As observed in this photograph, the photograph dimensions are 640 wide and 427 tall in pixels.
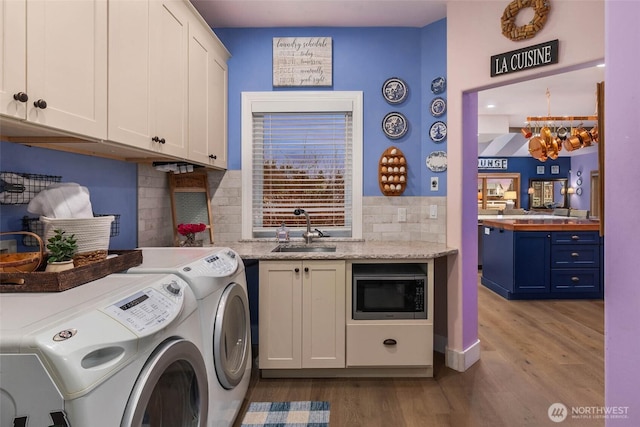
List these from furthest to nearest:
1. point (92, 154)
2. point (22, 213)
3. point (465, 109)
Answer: point (465, 109) < point (92, 154) < point (22, 213)

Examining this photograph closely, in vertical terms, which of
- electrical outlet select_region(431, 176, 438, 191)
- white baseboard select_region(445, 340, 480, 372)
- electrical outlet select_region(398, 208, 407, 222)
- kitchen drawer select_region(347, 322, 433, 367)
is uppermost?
electrical outlet select_region(431, 176, 438, 191)

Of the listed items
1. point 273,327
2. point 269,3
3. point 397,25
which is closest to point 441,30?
point 397,25

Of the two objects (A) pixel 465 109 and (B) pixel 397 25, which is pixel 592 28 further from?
(B) pixel 397 25

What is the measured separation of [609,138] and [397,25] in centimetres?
254

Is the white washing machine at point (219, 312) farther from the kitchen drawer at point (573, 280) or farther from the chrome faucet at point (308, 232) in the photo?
the kitchen drawer at point (573, 280)

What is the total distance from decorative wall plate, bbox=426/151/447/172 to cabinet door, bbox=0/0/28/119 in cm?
272

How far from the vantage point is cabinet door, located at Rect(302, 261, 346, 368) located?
101 inches

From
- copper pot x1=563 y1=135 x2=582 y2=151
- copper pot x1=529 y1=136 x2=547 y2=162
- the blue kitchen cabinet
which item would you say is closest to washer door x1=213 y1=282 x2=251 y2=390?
the blue kitchen cabinet

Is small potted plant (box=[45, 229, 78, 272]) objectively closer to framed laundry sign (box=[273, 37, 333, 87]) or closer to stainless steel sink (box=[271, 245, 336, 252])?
stainless steel sink (box=[271, 245, 336, 252])

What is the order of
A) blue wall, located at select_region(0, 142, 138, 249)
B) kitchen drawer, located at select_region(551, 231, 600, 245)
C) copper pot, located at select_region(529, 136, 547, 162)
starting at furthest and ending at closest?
copper pot, located at select_region(529, 136, 547, 162)
kitchen drawer, located at select_region(551, 231, 600, 245)
blue wall, located at select_region(0, 142, 138, 249)

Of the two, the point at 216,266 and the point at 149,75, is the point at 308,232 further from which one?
the point at 149,75

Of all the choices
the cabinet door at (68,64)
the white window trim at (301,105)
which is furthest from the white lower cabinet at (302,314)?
the cabinet door at (68,64)

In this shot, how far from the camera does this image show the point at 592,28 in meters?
2.11

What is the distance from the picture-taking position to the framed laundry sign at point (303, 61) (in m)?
3.21
